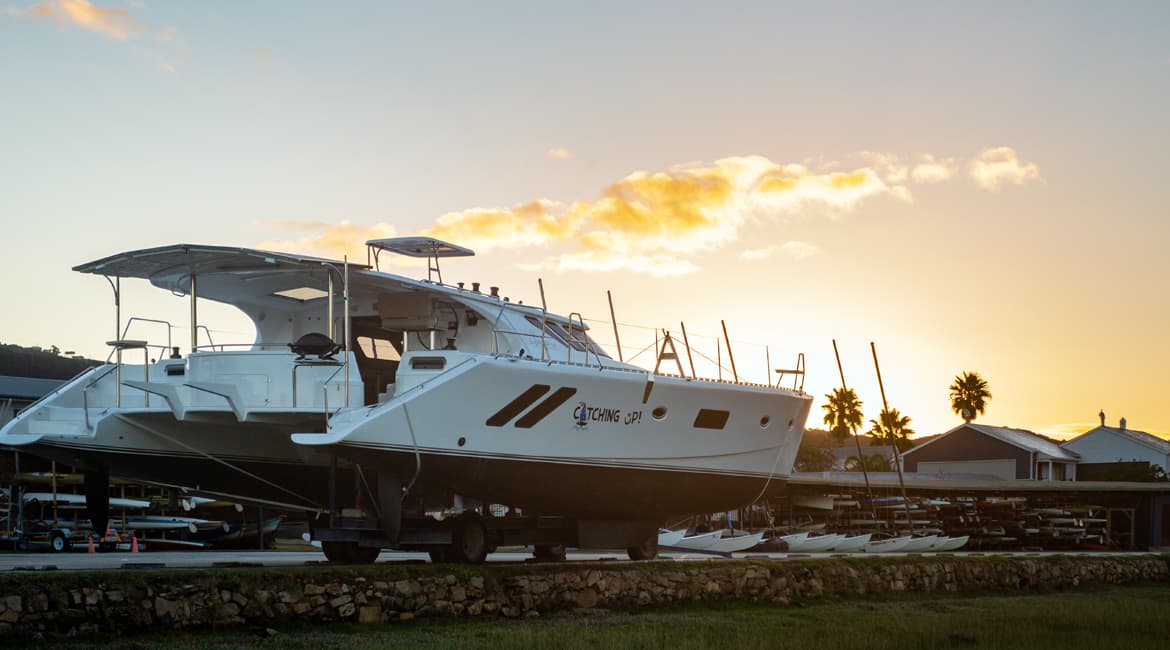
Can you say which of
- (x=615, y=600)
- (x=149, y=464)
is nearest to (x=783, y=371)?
(x=615, y=600)

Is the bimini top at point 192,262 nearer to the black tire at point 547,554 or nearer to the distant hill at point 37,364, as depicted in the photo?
the black tire at point 547,554

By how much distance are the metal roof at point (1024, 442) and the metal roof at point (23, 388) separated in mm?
39929

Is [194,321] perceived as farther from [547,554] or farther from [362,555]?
[547,554]

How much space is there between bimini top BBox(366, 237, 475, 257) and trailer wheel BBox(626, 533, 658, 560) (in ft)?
18.1


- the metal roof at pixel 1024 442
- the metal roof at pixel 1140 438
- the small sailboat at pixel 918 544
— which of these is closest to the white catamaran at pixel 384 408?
the small sailboat at pixel 918 544

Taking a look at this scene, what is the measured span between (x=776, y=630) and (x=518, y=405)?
4.41 m

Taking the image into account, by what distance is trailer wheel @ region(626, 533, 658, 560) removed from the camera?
1967 cm

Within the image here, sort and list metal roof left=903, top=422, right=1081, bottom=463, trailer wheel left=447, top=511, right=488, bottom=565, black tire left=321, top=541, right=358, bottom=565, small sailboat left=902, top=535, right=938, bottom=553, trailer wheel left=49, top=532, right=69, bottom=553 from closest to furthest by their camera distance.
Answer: trailer wheel left=447, top=511, right=488, bottom=565 → black tire left=321, top=541, right=358, bottom=565 → trailer wheel left=49, top=532, right=69, bottom=553 → small sailboat left=902, top=535, right=938, bottom=553 → metal roof left=903, top=422, right=1081, bottom=463

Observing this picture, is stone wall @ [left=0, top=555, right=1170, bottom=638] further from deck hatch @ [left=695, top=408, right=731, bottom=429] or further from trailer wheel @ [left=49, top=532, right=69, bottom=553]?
trailer wheel @ [left=49, top=532, right=69, bottom=553]

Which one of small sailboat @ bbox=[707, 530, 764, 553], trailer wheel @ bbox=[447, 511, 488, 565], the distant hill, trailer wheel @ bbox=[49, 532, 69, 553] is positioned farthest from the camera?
the distant hill

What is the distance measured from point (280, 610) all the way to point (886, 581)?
1132cm

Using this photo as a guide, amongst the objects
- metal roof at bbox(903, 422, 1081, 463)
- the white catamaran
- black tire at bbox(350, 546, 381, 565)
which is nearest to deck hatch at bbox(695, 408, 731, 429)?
the white catamaran

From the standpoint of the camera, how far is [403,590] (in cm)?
1440

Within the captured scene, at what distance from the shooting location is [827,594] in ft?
63.6
